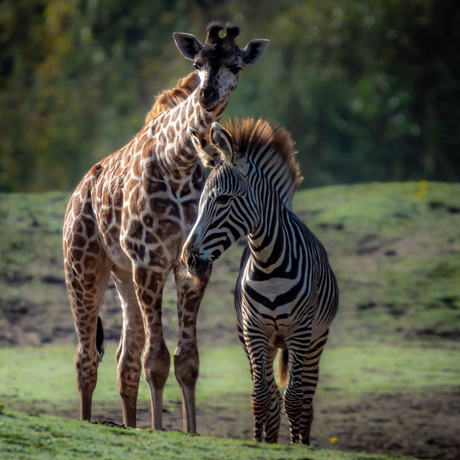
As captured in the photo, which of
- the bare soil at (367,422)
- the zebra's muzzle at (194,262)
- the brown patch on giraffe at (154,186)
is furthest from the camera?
the bare soil at (367,422)

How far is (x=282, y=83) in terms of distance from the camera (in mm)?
18875

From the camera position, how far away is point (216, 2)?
22.4 metres

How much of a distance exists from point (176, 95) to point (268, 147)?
1.01m

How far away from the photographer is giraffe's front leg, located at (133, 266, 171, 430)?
5992mm

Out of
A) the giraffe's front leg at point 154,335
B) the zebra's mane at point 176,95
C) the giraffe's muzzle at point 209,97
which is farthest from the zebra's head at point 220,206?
the zebra's mane at point 176,95

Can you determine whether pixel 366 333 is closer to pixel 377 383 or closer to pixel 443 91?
pixel 377 383

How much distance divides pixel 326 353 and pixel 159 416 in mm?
5439

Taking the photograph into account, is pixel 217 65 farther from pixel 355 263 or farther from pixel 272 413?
pixel 355 263

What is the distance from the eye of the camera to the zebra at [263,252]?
5598mm

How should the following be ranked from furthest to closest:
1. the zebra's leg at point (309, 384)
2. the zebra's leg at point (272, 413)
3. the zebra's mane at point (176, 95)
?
1. the zebra's mane at point (176, 95)
2. the zebra's leg at point (309, 384)
3. the zebra's leg at point (272, 413)

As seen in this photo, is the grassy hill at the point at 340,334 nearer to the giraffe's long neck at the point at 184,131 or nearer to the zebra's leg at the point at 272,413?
the zebra's leg at the point at 272,413

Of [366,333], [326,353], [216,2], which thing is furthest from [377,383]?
[216,2]

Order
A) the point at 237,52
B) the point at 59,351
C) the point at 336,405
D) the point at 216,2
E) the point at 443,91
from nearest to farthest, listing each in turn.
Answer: the point at 237,52
the point at 336,405
the point at 59,351
the point at 443,91
the point at 216,2

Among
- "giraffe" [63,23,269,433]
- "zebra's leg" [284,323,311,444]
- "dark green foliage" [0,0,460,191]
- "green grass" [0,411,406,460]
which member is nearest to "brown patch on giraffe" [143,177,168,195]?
"giraffe" [63,23,269,433]
